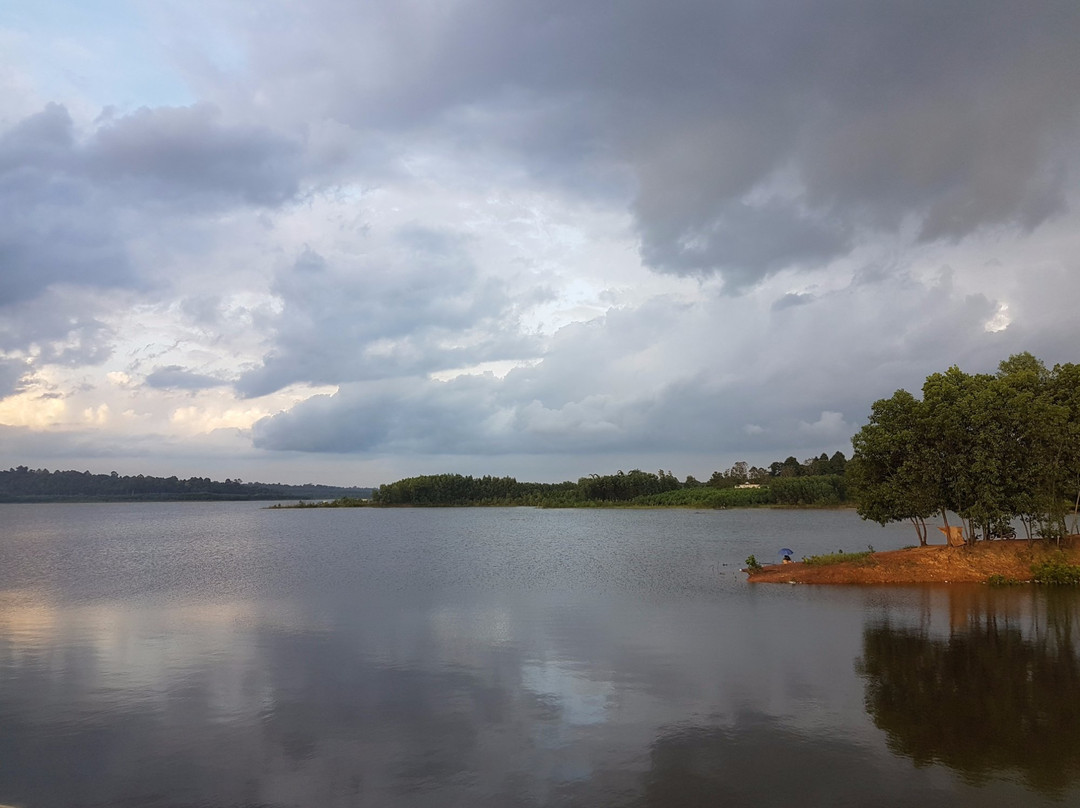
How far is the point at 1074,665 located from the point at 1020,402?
17972mm

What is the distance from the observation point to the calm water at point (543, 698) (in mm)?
11758

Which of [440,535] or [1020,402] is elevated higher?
[1020,402]

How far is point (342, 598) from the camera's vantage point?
3272 centimetres

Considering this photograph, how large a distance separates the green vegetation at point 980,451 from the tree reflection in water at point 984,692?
334 inches

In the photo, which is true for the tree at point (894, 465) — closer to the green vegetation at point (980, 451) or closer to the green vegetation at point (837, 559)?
the green vegetation at point (980, 451)

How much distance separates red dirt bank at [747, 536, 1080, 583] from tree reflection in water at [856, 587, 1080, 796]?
7581 millimetres

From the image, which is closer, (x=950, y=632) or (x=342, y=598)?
(x=950, y=632)

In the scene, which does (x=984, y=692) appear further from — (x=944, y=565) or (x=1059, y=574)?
(x=944, y=565)

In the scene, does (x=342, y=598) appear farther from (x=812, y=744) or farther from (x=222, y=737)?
(x=812, y=744)

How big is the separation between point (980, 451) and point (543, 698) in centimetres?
2586

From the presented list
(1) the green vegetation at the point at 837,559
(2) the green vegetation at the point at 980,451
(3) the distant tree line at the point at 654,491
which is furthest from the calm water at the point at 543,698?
(3) the distant tree line at the point at 654,491

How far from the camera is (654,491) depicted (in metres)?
172

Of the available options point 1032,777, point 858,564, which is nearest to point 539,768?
point 1032,777

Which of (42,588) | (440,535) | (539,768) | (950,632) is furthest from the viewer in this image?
(440,535)
